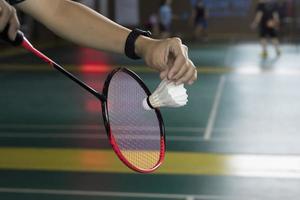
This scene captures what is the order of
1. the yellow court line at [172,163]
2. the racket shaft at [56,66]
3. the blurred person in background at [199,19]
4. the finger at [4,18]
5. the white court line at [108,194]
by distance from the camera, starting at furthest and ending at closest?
1. the blurred person in background at [199,19]
2. the yellow court line at [172,163]
3. the white court line at [108,194]
4. the racket shaft at [56,66]
5. the finger at [4,18]

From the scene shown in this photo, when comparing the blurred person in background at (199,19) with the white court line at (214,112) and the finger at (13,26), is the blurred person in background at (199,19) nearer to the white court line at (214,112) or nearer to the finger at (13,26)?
the white court line at (214,112)

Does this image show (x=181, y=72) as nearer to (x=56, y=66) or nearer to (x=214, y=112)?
(x=56, y=66)

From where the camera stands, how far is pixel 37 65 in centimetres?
1622

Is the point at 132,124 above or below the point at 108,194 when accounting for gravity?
above

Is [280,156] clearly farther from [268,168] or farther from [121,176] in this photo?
[121,176]

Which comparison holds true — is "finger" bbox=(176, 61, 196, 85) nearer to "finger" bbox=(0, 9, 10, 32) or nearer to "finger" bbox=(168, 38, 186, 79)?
"finger" bbox=(168, 38, 186, 79)

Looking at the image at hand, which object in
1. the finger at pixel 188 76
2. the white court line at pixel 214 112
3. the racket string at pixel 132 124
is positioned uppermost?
the finger at pixel 188 76

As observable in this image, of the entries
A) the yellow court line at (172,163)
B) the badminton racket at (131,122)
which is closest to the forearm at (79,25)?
the badminton racket at (131,122)

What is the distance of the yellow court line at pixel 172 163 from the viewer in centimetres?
609

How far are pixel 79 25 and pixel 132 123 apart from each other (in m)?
0.52

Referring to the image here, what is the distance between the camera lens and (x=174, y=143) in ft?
24.4

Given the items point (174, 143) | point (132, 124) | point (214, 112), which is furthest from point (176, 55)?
point (214, 112)

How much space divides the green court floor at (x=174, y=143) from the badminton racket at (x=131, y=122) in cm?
294

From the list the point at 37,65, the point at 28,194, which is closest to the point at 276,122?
the point at 28,194
